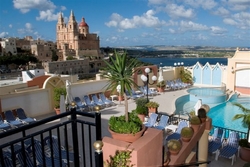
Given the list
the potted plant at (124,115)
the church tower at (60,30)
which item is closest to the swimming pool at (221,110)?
the potted plant at (124,115)

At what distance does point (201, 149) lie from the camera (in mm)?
5535

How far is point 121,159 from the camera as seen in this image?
2.52m

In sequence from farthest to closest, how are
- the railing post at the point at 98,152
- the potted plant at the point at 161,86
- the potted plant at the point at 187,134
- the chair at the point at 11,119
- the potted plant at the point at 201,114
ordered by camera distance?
the potted plant at the point at 161,86
the chair at the point at 11,119
the potted plant at the point at 201,114
the potted plant at the point at 187,134
the railing post at the point at 98,152

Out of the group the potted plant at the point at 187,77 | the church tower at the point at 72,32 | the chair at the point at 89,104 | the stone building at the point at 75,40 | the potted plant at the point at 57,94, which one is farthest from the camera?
the church tower at the point at 72,32

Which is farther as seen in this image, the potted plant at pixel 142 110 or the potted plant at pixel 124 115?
the potted plant at pixel 142 110

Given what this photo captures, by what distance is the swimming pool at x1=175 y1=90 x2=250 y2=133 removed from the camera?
37.6 ft

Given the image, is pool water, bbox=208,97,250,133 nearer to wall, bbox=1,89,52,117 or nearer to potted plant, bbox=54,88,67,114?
potted plant, bbox=54,88,67,114

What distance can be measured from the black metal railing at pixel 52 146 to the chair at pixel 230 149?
3.73m

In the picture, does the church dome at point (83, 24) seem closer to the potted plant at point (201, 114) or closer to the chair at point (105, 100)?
the chair at point (105, 100)

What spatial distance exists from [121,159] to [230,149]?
502 cm

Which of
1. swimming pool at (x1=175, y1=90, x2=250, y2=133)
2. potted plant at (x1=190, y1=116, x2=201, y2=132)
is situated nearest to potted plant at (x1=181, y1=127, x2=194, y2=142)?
potted plant at (x1=190, y1=116, x2=201, y2=132)

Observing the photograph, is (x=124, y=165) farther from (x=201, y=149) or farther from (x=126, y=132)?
(x=201, y=149)

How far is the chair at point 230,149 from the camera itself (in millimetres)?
6133

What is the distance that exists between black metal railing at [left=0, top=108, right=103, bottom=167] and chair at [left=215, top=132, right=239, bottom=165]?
373cm
